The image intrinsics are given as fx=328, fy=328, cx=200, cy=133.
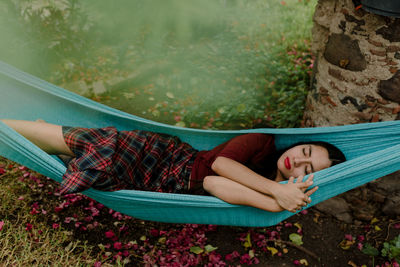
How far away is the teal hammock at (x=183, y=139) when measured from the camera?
1.46 meters

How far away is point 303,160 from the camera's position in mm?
1676

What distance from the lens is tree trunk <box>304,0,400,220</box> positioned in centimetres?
167

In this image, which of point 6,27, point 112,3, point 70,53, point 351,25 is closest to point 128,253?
point 351,25

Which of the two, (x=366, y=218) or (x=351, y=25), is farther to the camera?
(x=366, y=218)

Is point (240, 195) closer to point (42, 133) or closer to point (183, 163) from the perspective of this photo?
point (183, 163)

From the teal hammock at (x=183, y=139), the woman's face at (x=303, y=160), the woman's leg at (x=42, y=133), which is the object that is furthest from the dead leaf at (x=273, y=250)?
the woman's leg at (x=42, y=133)

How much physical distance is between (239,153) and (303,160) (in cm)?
33

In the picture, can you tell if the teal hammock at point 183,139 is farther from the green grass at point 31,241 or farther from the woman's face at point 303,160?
the green grass at point 31,241

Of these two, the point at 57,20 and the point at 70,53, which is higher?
the point at 57,20

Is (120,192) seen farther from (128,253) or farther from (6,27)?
(6,27)

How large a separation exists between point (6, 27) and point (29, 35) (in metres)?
0.23

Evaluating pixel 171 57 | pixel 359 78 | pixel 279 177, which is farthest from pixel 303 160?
pixel 171 57

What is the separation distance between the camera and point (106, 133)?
5.93 ft

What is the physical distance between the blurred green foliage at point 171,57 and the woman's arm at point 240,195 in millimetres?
1337
